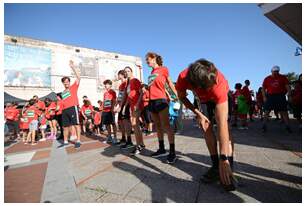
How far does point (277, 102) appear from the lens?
18.1 feet

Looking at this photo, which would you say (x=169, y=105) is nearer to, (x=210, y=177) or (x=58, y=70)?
(x=210, y=177)

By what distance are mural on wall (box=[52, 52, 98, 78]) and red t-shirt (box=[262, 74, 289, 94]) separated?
22.7 metres

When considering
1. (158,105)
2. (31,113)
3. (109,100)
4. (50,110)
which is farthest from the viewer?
(50,110)

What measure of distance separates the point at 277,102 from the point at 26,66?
23.4 meters

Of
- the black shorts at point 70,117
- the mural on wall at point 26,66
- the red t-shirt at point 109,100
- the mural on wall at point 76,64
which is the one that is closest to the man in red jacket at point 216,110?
the red t-shirt at point 109,100

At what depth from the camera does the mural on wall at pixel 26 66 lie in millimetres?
19688

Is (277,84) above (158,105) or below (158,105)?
above

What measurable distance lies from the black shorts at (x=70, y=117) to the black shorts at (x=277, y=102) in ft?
18.5

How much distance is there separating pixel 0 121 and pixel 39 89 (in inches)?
852

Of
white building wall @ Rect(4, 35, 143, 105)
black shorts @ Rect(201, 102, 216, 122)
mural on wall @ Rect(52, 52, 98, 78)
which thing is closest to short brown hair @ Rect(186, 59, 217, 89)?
black shorts @ Rect(201, 102, 216, 122)

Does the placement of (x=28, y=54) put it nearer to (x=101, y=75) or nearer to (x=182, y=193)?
(x=101, y=75)

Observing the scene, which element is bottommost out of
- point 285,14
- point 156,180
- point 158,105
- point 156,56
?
point 156,180

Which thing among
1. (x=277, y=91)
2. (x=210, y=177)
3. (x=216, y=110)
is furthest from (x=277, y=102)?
(x=216, y=110)

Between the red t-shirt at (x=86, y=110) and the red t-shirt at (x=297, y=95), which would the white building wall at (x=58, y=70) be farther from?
the red t-shirt at (x=297, y=95)
